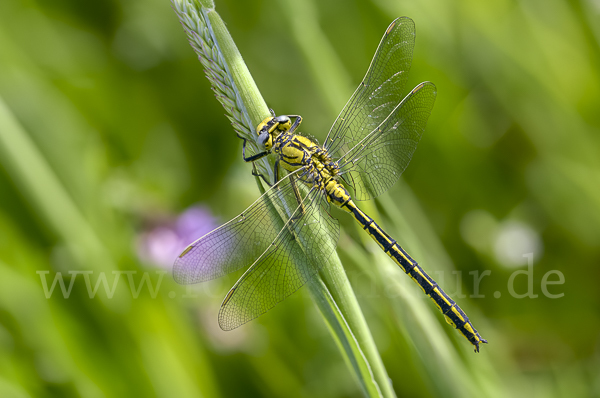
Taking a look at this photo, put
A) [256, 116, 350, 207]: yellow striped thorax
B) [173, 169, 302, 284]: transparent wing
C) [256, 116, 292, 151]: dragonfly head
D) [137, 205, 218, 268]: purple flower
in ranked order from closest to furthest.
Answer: [256, 116, 292, 151]: dragonfly head → [173, 169, 302, 284]: transparent wing → [256, 116, 350, 207]: yellow striped thorax → [137, 205, 218, 268]: purple flower

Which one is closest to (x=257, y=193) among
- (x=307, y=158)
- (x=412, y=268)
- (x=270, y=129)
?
(x=307, y=158)

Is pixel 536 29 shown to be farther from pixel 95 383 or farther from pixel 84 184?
pixel 95 383

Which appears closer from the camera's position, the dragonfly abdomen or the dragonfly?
the dragonfly

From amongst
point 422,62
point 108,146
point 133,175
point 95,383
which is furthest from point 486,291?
point 108,146

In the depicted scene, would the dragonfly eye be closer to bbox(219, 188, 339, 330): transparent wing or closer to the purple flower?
bbox(219, 188, 339, 330): transparent wing

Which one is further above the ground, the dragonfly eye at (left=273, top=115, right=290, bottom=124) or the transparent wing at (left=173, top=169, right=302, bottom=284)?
the dragonfly eye at (left=273, top=115, right=290, bottom=124)

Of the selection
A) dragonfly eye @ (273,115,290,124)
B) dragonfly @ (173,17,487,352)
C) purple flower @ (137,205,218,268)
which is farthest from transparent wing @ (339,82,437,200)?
purple flower @ (137,205,218,268)
